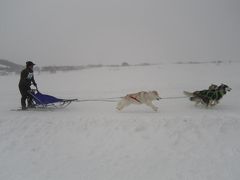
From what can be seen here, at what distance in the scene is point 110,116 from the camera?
269 inches

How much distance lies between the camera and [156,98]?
23.7 ft

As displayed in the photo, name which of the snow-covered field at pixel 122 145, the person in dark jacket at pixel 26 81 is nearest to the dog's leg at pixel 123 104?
the snow-covered field at pixel 122 145

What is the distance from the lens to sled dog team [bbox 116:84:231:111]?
23.6 ft

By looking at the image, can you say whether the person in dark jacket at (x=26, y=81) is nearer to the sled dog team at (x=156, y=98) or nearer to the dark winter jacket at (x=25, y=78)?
the dark winter jacket at (x=25, y=78)

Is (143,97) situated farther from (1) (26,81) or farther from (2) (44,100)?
(1) (26,81)

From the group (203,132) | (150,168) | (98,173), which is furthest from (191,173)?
(98,173)

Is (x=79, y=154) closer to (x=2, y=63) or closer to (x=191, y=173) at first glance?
(x=191, y=173)

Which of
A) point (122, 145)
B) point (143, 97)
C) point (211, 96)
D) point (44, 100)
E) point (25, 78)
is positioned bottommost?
point (122, 145)

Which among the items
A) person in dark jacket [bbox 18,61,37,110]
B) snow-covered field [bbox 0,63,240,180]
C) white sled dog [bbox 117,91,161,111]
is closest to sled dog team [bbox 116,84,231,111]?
white sled dog [bbox 117,91,161,111]

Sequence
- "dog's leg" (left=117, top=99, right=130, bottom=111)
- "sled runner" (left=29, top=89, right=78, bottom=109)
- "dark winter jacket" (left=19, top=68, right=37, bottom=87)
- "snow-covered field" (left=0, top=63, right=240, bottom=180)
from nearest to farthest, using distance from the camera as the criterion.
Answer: "snow-covered field" (left=0, top=63, right=240, bottom=180) < "dog's leg" (left=117, top=99, right=130, bottom=111) < "sled runner" (left=29, top=89, right=78, bottom=109) < "dark winter jacket" (left=19, top=68, right=37, bottom=87)

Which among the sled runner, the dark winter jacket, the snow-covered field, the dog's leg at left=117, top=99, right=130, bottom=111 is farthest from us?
the dark winter jacket

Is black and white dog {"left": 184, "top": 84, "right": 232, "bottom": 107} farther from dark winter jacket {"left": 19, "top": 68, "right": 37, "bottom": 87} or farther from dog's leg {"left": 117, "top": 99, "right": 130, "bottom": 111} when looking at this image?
dark winter jacket {"left": 19, "top": 68, "right": 37, "bottom": 87}

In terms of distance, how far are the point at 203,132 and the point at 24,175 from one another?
4.10 m

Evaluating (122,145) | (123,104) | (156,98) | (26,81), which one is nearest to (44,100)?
(26,81)
